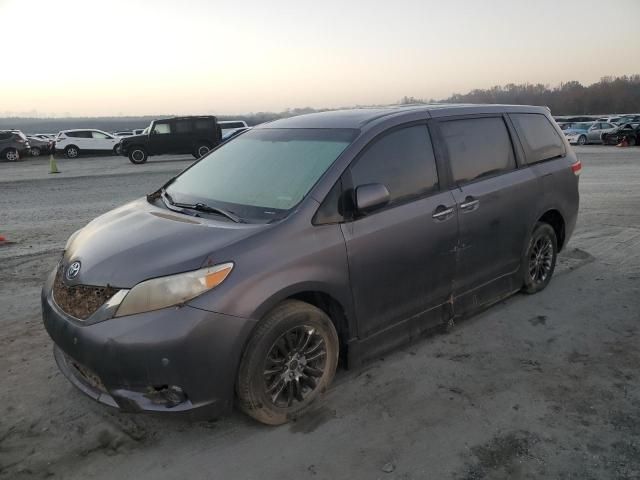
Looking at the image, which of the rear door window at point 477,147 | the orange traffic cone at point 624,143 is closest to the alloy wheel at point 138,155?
the rear door window at point 477,147

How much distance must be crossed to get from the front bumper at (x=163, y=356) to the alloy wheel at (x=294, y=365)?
0.27 m

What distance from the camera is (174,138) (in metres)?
24.0

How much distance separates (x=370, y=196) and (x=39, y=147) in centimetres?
3100

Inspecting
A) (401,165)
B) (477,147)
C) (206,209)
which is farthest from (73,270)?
(477,147)

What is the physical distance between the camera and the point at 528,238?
4.60 m

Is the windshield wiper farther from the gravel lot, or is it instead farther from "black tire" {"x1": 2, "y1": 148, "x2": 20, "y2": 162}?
"black tire" {"x1": 2, "y1": 148, "x2": 20, "y2": 162}

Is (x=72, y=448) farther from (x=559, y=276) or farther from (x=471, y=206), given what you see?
(x=559, y=276)

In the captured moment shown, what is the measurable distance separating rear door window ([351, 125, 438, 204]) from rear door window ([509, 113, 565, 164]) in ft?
4.60

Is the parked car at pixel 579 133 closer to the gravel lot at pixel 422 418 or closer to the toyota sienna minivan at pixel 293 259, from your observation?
the gravel lot at pixel 422 418

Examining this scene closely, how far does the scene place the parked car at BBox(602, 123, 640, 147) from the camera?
89.9ft

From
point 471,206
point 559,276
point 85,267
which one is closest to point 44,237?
point 85,267

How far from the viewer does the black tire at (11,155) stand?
2642cm

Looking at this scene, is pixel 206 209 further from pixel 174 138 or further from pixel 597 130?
pixel 597 130

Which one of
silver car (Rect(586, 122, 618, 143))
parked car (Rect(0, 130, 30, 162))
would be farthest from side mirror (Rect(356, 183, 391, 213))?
silver car (Rect(586, 122, 618, 143))
